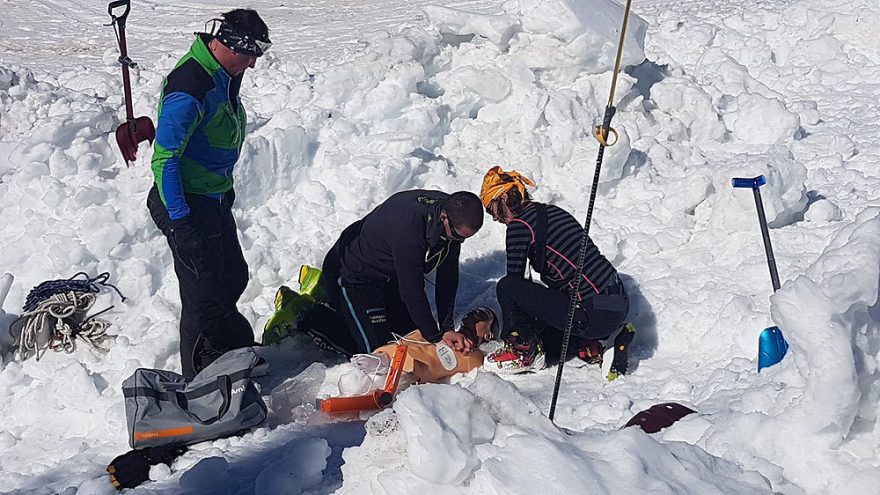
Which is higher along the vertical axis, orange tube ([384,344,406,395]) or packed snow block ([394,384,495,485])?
packed snow block ([394,384,495,485])

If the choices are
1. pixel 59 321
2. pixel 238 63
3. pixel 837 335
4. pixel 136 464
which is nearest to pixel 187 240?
pixel 238 63

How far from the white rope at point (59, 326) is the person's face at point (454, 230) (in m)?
2.16

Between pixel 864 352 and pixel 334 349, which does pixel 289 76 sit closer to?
pixel 334 349

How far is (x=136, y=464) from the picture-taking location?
342 cm

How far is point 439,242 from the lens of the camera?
4.46m

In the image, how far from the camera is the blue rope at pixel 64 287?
4742mm

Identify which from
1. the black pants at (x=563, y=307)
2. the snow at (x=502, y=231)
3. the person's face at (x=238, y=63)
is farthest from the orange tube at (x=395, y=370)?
the person's face at (x=238, y=63)

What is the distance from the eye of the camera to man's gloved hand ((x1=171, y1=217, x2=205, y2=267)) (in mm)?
3951

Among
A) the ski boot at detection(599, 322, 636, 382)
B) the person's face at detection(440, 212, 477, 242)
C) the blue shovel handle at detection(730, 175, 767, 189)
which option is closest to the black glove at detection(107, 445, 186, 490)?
the person's face at detection(440, 212, 477, 242)

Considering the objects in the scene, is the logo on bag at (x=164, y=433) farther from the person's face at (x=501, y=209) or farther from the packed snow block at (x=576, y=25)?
the packed snow block at (x=576, y=25)

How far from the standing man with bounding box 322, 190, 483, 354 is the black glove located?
1.40 m

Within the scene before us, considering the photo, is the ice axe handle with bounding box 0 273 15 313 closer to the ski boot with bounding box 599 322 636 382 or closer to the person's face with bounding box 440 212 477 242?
the person's face with bounding box 440 212 477 242

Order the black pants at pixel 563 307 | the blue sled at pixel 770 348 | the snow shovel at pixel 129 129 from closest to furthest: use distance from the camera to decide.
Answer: the blue sled at pixel 770 348, the black pants at pixel 563 307, the snow shovel at pixel 129 129

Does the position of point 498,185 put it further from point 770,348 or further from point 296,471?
point 296,471
